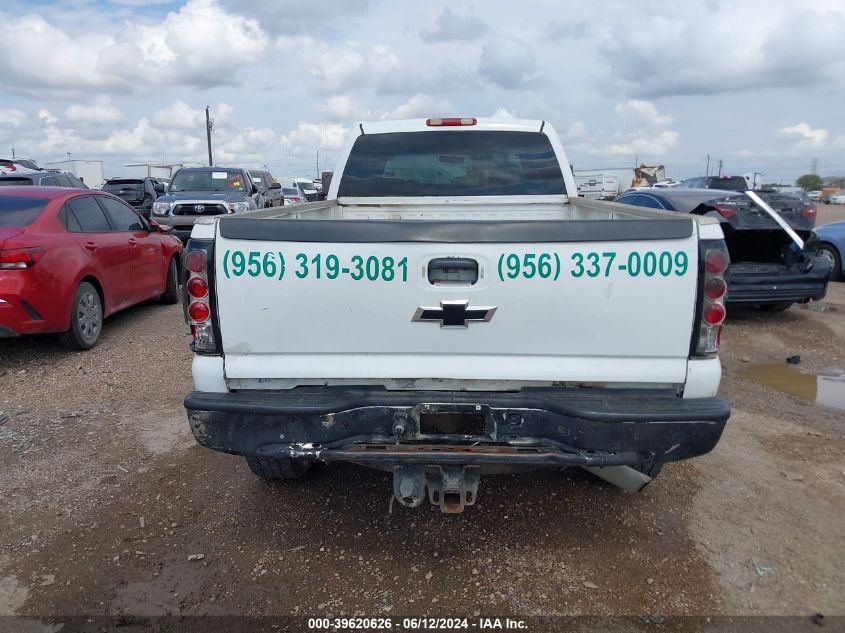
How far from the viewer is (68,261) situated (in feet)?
20.5

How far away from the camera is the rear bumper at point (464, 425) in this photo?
2.72 meters

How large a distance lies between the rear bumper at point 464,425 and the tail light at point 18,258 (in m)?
3.94

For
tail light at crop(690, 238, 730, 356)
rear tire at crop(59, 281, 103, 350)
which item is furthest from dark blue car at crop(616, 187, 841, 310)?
rear tire at crop(59, 281, 103, 350)

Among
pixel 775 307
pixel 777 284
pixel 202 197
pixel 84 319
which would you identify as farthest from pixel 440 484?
pixel 202 197

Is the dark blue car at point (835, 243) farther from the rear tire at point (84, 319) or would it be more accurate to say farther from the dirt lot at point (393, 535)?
the rear tire at point (84, 319)

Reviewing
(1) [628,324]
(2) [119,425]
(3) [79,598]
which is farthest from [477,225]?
(2) [119,425]

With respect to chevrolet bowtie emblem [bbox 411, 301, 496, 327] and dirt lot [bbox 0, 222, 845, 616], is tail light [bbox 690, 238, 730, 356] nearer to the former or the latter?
chevrolet bowtie emblem [bbox 411, 301, 496, 327]

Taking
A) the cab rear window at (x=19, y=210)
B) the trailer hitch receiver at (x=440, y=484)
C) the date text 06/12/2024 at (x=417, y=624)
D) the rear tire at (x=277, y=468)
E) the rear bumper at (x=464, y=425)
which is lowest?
the date text 06/12/2024 at (x=417, y=624)

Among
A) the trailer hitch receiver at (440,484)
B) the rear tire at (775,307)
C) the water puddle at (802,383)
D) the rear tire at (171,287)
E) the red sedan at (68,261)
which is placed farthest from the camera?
the rear tire at (171,287)

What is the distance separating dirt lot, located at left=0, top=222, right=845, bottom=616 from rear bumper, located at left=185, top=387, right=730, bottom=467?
26.1 inches

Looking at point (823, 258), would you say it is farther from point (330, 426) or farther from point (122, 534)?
point (122, 534)

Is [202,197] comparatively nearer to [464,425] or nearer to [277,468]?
[277,468]

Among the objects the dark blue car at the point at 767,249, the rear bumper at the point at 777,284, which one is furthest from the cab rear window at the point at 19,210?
the rear bumper at the point at 777,284

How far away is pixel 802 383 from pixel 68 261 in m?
7.12
